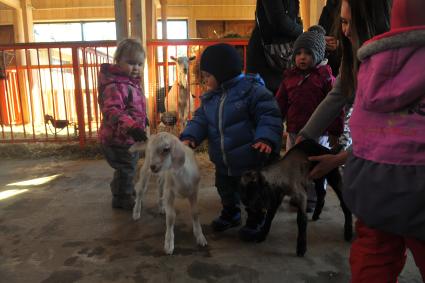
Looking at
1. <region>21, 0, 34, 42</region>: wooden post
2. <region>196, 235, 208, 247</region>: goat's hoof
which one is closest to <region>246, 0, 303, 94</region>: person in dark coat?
<region>196, 235, 208, 247</region>: goat's hoof

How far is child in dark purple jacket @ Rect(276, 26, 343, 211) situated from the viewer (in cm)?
310

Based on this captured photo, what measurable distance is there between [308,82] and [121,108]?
1.69 m

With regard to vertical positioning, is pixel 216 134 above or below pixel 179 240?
above

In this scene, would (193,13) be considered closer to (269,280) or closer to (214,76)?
(214,76)

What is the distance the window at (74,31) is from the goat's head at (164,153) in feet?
48.8

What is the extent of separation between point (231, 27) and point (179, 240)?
542 inches

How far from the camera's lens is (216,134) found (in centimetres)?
297

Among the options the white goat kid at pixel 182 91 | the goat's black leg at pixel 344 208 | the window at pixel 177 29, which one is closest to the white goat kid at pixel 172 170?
the goat's black leg at pixel 344 208

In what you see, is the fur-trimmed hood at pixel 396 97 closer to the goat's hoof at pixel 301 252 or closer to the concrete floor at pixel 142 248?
the concrete floor at pixel 142 248

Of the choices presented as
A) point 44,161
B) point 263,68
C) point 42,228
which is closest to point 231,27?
point 44,161

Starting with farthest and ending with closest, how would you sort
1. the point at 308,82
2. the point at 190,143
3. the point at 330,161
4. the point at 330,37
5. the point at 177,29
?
the point at 177,29 < the point at 330,37 < the point at 308,82 < the point at 190,143 < the point at 330,161

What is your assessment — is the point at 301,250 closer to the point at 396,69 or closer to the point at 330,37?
the point at 396,69

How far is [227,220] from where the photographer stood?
307 centimetres

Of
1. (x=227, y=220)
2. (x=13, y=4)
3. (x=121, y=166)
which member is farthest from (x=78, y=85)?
(x=13, y=4)
